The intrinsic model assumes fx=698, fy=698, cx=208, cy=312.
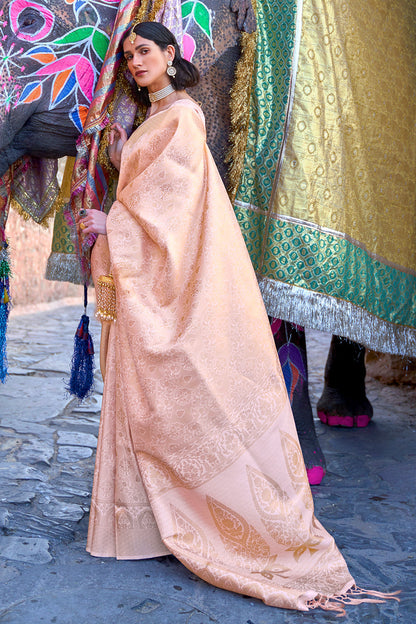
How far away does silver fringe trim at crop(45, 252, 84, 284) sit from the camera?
3.08 metres

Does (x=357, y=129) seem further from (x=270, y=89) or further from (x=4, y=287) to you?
(x=4, y=287)

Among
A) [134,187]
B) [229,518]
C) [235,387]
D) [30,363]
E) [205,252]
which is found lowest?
[30,363]

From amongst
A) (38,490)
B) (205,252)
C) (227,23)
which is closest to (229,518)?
(205,252)

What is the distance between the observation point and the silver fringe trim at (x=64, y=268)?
10.1ft

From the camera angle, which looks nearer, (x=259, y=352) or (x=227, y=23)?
(x=259, y=352)

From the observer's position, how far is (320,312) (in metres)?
2.68

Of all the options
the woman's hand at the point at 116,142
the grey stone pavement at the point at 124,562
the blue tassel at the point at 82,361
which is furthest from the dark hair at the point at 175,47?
the grey stone pavement at the point at 124,562

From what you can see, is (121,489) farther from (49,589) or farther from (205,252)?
(205,252)

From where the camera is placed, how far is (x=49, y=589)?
1.93 meters

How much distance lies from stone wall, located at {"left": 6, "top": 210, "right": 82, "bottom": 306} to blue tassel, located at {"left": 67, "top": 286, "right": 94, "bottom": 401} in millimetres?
5175

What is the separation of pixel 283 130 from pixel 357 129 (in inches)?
14.2

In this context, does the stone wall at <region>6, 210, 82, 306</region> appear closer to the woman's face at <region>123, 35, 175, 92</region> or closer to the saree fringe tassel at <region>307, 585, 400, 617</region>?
the woman's face at <region>123, 35, 175, 92</region>

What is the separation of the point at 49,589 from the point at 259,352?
90 cm

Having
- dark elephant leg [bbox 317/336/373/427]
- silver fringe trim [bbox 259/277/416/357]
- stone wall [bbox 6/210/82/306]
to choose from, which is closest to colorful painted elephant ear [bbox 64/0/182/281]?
silver fringe trim [bbox 259/277/416/357]
